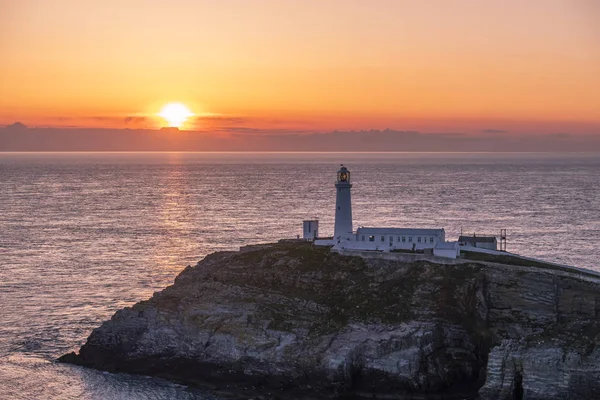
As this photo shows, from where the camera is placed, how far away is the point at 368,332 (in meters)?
57.2

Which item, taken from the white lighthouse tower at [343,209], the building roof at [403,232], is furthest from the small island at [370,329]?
the white lighthouse tower at [343,209]

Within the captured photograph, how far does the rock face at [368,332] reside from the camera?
53250 millimetres

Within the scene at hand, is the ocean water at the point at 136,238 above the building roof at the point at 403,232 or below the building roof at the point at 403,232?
below

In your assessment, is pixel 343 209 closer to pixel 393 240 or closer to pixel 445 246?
pixel 393 240

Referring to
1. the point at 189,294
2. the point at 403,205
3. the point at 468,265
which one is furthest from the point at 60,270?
the point at 403,205

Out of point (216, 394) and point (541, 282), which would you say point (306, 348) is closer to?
point (216, 394)

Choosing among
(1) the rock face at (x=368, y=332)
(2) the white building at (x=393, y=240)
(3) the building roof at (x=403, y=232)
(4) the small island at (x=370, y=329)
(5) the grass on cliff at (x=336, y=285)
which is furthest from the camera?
(3) the building roof at (x=403, y=232)

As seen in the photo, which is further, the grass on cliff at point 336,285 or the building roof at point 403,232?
the building roof at point 403,232

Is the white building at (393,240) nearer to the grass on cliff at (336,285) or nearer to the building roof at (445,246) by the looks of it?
the building roof at (445,246)

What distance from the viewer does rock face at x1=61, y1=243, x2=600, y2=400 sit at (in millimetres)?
53250

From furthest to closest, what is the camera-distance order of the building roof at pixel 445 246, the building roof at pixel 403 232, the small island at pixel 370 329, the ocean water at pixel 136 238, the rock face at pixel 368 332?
the building roof at pixel 403 232 → the building roof at pixel 445 246 → the ocean water at pixel 136 238 → the small island at pixel 370 329 → the rock face at pixel 368 332

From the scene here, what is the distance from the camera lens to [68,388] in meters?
55.9

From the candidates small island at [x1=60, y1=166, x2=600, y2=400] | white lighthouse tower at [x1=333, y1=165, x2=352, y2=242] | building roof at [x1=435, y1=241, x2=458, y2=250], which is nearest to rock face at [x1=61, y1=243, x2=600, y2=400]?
small island at [x1=60, y1=166, x2=600, y2=400]

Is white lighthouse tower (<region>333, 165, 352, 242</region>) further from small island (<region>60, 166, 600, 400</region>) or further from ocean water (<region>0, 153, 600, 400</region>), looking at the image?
ocean water (<region>0, 153, 600, 400</region>)
